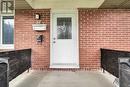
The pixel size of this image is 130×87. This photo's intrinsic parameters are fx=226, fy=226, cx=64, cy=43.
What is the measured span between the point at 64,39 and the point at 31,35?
116 centimetres

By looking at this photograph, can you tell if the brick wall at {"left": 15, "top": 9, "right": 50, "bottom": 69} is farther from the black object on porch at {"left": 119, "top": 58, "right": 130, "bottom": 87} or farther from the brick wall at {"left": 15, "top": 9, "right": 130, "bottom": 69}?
the black object on porch at {"left": 119, "top": 58, "right": 130, "bottom": 87}

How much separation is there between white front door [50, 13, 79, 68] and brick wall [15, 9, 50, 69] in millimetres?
225

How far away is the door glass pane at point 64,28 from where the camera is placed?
7.91m

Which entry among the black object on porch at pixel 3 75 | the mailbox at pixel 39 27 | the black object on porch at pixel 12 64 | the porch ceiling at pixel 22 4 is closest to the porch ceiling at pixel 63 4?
the porch ceiling at pixel 22 4

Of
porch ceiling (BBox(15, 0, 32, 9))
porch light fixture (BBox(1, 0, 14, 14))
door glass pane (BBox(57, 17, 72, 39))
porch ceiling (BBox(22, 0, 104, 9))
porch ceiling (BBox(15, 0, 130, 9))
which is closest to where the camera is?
porch ceiling (BBox(15, 0, 32, 9))

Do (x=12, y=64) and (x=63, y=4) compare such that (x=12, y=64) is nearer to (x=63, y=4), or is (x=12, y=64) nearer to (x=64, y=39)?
(x=64, y=39)

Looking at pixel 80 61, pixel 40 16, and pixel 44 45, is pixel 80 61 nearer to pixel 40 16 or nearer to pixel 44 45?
pixel 44 45

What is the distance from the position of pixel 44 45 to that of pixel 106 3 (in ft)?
8.35

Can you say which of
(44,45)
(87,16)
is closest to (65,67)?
(44,45)

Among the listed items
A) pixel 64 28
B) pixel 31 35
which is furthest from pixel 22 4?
pixel 64 28

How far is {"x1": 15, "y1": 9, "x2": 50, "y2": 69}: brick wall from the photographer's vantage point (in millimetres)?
7863

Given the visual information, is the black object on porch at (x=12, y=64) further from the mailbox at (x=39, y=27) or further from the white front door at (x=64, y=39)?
the white front door at (x=64, y=39)

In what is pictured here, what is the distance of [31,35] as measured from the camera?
789 cm

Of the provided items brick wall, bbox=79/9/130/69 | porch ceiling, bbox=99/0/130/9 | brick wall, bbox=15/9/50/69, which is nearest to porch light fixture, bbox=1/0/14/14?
brick wall, bbox=15/9/50/69
